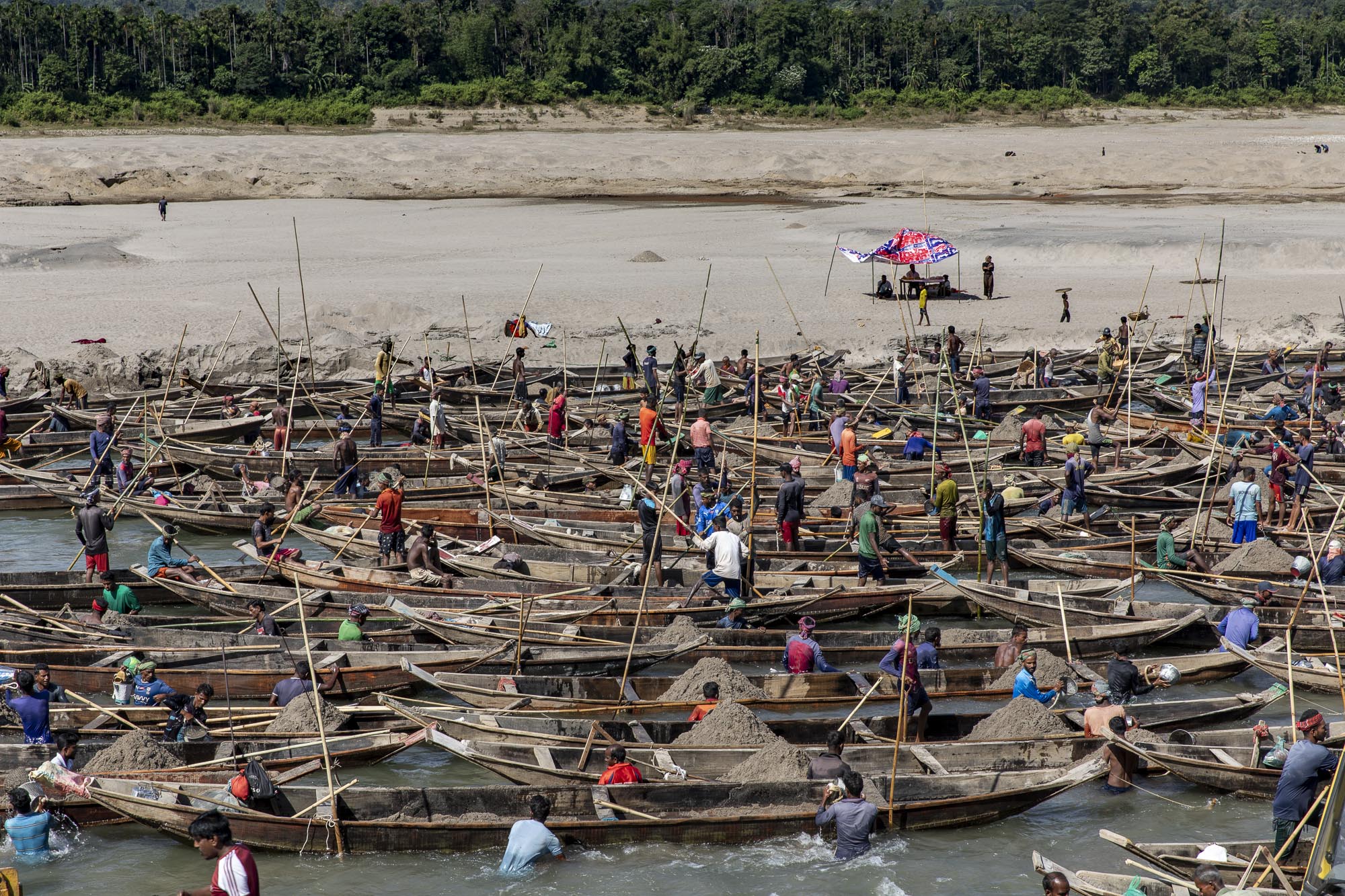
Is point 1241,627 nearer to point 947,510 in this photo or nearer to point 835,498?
point 947,510

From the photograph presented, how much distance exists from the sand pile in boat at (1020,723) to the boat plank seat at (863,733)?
78 cm

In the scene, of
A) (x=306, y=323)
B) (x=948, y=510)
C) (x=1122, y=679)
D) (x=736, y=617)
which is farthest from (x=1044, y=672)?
(x=306, y=323)

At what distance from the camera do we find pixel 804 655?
13461 mm

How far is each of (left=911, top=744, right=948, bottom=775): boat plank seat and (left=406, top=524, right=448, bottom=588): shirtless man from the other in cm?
649

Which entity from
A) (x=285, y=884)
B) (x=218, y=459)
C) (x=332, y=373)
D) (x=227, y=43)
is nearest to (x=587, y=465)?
(x=218, y=459)

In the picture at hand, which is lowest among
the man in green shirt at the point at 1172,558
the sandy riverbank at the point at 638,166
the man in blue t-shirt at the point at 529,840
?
the man in blue t-shirt at the point at 529,840

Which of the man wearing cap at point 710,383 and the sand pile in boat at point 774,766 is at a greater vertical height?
the man wearing cap at point 710,383

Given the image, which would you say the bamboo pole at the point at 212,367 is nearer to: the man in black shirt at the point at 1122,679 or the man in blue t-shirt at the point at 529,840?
the man in blue t-shirt at the point at 529,840

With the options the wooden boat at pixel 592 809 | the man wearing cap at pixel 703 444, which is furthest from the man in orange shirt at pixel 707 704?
the man wearing cap at pixel 703 444

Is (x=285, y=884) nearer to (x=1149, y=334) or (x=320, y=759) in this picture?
(x=320, y=759)

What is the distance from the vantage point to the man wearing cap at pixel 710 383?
82.5 ft

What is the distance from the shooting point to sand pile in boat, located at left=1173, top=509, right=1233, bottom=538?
17.6 metres

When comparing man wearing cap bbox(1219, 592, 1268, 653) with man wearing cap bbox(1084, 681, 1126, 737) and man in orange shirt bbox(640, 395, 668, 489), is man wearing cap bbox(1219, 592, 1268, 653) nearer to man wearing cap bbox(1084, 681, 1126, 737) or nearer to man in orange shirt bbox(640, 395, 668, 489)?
man wearing cap bbox(1084, 681, 1126, 737)

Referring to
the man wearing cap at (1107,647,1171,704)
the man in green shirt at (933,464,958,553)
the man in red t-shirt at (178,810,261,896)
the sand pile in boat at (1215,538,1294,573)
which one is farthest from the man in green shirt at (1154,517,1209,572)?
the man in red t-shirt at (178,810,261,896)
